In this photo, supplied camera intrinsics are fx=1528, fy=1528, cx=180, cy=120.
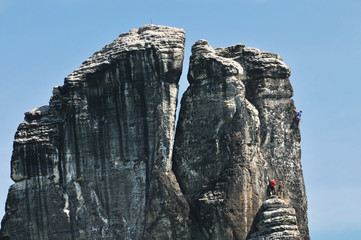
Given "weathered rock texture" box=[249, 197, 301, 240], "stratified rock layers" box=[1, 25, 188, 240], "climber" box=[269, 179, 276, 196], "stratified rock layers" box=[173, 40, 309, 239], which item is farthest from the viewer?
"stratified rock layers" box=[1, 25, 188, 240]

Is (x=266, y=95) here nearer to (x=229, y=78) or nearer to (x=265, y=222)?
(x=229, y=78)

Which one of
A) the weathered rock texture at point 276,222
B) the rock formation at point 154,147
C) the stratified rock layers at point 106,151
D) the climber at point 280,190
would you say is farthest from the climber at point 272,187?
the stratified rock layers at point 106,151

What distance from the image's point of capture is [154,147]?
86.8 meters

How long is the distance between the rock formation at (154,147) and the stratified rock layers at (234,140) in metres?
0.06

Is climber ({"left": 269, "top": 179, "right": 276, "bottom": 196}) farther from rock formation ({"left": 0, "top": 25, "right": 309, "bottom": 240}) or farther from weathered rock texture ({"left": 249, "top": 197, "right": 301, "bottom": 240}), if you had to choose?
weathered rock texture ({"left": 249, "top": 197, "right": 301, "bottom": 240})

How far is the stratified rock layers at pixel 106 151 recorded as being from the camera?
8669cm

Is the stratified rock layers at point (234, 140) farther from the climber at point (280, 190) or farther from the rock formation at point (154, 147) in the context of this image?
the climber at point (280, 190)

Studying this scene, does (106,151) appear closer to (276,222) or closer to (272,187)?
(272,187)

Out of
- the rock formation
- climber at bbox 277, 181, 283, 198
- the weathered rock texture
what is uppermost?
the rock formation

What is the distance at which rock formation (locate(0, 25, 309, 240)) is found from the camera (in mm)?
85688

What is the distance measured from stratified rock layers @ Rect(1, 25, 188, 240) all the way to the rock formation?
6cm

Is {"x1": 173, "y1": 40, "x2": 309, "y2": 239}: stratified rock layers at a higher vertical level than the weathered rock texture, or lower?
higher

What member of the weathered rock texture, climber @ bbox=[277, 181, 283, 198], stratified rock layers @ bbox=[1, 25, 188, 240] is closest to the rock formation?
stratified rock layers @ bbox=[1, 25, 188, 240]

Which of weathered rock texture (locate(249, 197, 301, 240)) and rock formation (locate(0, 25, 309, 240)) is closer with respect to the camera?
weathered rock texture (locate(249, 197, 301, 240))
